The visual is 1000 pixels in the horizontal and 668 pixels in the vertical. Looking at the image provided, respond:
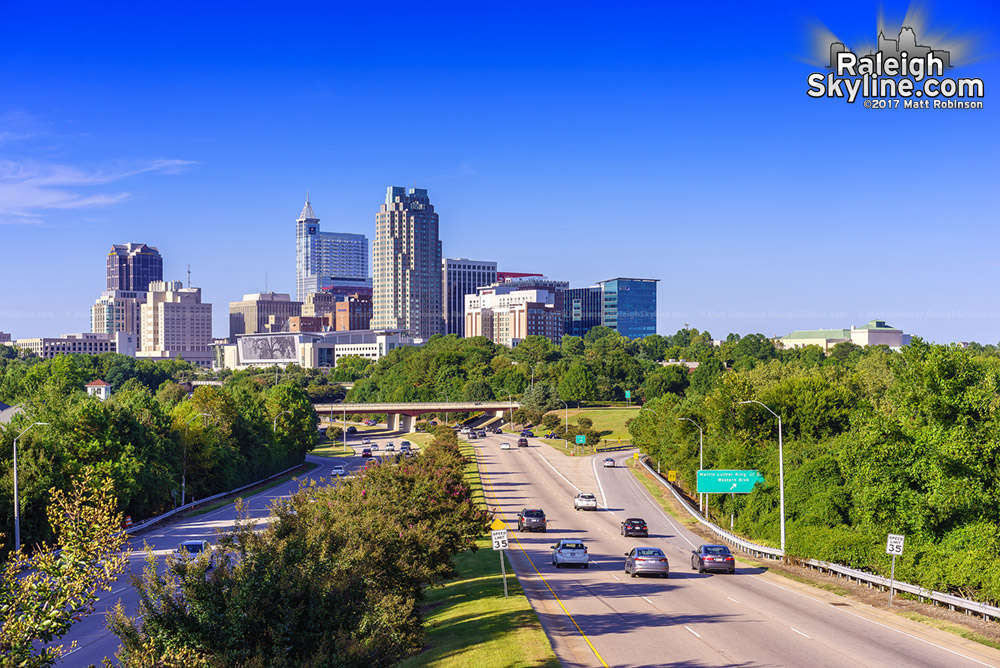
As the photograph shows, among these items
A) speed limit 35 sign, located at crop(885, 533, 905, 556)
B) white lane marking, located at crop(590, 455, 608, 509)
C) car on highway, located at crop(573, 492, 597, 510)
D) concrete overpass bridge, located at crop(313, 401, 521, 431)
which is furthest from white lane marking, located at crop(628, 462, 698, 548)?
concrete overpass bridge, located at crop(313, 401, 521, 431)

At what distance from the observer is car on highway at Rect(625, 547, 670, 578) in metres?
40.4

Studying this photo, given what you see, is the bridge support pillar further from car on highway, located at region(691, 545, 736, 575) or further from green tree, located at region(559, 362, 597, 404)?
car on highway, located at region(691, 545, 736, 575)

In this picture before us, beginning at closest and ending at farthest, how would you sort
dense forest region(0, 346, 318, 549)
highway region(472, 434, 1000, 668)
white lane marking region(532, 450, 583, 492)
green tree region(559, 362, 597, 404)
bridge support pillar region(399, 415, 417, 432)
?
highway region(472, 434, 1000, 668) → dense forest region(0, 346, 318, 549) → white lane marking region(532, 450, 583, 492) → green tree region(559, 362, 597, 404) → bridge support pillar region(399, 415, 417, 432)

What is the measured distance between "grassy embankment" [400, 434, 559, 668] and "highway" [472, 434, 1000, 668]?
2.14 ft

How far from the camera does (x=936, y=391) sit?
39594 mm

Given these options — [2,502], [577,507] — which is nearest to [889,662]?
[2,502]

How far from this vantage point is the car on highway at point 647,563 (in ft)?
132

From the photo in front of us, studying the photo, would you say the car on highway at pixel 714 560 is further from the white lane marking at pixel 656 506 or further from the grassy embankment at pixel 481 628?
the white lane marking at pixel 656 506

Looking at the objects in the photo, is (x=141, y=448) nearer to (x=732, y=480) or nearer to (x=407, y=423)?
(x=732, y=480)

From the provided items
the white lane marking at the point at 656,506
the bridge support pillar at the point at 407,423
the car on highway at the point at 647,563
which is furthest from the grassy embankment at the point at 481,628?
the bridge support pillar at the point at 407,423

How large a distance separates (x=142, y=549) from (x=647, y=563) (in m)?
27.8

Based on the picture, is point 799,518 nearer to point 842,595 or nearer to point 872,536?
point 872,536

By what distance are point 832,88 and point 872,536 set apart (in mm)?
20148

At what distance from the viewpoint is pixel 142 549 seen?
51.7m
